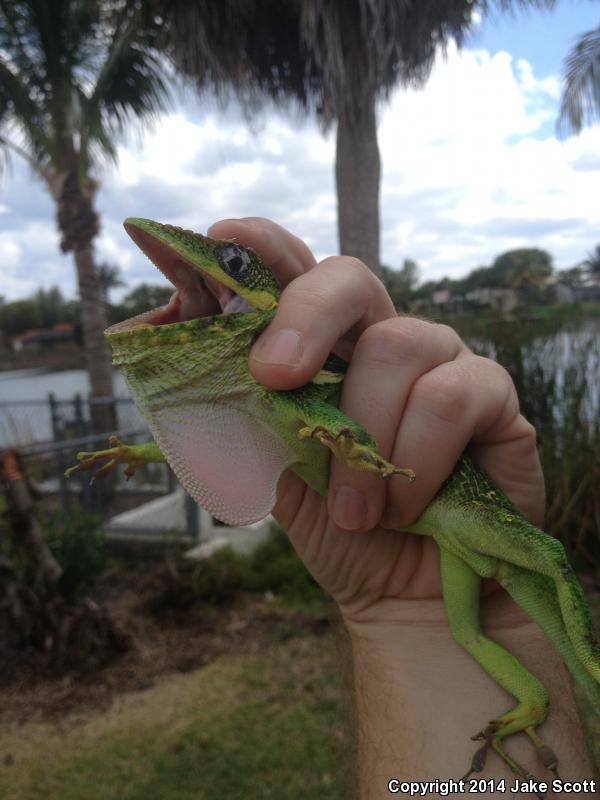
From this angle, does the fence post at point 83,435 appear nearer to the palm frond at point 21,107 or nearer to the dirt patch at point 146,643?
the dirt patch at point 146,643

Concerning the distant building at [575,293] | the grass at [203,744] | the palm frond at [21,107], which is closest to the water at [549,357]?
the distant building at [575,293]

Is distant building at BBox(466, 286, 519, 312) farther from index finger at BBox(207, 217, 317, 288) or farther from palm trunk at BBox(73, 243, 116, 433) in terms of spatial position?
palm trunk at BBox(73, 243, 116, 433)

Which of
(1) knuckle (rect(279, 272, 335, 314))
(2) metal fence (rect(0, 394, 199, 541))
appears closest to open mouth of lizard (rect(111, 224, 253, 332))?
(1) knuckle (rect(279, 272, 335, 314))

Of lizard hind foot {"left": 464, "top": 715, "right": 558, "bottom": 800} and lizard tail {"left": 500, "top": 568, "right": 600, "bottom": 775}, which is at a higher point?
lizard tail {"left": 500, "top": 568, "right": 600, "bottom": 775}

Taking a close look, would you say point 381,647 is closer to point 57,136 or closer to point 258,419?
point 258,419

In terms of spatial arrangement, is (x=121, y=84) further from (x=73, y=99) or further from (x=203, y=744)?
(x=203, y=744)

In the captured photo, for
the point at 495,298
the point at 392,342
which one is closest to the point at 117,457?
the point at 392,342

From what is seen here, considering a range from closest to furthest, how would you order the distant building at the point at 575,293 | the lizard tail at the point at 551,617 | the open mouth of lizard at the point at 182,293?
the open mouth of lizard at the point at 182,293 < the lizard tail at the point at 551,617 < the distant building at the point at 575,293
